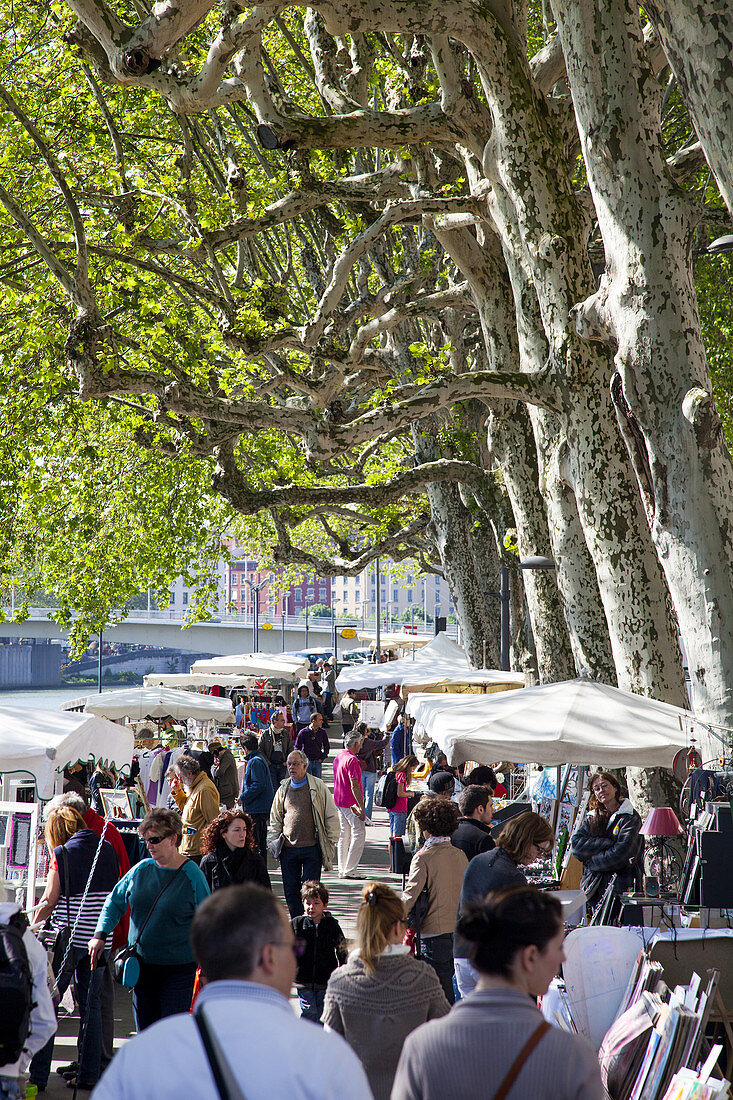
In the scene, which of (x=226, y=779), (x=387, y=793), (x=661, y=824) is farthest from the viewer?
(x=226, y=779)

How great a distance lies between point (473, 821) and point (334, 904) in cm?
452

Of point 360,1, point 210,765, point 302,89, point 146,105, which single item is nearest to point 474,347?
point 302,89

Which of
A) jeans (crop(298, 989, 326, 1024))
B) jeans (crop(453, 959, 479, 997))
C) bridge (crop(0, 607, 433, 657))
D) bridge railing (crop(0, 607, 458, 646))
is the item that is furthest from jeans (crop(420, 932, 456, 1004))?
bridge (crop(0, 607, 433, 657))

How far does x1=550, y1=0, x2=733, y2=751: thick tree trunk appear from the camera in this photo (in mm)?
8094

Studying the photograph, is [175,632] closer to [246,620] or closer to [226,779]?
[246,620]

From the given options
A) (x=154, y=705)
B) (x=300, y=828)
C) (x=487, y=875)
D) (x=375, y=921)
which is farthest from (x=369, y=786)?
(x=375, y=921)

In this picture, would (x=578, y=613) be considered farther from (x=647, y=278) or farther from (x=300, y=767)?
(x=647, y=278)

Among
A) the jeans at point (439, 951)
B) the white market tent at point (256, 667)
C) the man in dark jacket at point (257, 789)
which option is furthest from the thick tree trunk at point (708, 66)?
the white market tent at point (256, 667)

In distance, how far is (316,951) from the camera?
611 cm

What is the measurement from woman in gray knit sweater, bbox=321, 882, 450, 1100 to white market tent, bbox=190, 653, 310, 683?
89.4 feet

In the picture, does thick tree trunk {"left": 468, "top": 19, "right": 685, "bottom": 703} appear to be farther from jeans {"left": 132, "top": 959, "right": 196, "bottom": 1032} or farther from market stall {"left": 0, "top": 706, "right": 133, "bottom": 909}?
jeans {"left": 132, "top": 959, "right": 196, "bottom": 1032}

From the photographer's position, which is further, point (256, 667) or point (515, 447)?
point (256, 667)

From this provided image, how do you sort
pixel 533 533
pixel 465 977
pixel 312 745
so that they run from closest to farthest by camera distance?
pixel 465 977 < pixel 533 533 < pixel 312 745

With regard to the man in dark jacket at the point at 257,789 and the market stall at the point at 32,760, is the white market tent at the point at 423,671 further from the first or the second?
the market stall at the point at 32,760
